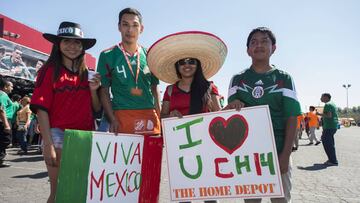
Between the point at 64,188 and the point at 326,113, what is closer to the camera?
the point at 64,188

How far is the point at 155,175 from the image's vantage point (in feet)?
9.73

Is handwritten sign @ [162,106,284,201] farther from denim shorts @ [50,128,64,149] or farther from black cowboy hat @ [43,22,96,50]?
black cowboy hat @ [43,22,96,50]

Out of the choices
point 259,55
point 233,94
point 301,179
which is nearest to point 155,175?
point 233,94

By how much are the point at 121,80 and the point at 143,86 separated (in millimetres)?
226

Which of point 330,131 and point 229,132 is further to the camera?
point 330,131

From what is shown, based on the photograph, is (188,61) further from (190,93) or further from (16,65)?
(16,65)

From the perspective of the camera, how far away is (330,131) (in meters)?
9.19

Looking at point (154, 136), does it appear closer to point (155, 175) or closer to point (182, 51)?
point (155, 175)

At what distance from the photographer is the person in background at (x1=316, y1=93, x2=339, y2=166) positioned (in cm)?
877

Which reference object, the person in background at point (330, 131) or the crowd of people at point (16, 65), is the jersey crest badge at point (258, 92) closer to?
the person in background at point (330, 131)

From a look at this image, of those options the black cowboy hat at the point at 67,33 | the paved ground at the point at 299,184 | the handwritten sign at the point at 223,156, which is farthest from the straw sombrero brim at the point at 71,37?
the paved ground at the point at 299,184

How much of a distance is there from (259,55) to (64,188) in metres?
1.96

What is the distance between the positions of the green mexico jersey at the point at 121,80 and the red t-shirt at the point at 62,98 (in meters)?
0.32

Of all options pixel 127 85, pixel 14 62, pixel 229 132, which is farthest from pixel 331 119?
pixel 14 62
